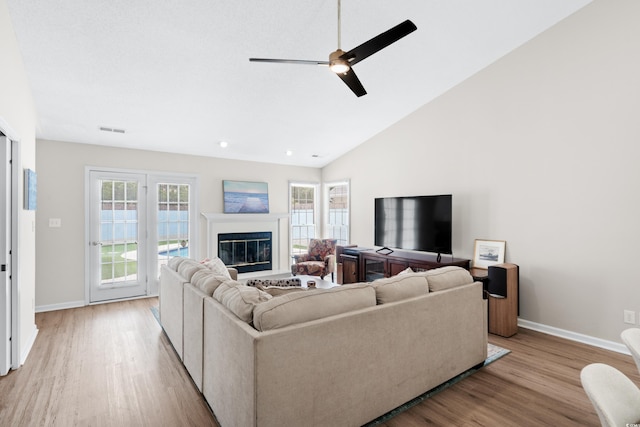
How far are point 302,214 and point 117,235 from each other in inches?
138

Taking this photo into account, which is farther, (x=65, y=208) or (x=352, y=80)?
(x=65, y=208)

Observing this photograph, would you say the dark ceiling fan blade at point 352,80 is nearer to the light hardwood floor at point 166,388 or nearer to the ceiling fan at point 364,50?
the ceiling fan at point 364,50

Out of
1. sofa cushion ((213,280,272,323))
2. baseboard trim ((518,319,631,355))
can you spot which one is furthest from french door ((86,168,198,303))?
baseboard trim ((518,319,631,355))

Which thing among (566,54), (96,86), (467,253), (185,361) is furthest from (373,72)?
(185,361)

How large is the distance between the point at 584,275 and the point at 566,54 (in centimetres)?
239

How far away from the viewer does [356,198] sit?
21.0ft

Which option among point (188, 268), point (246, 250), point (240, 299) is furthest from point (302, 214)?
point (240, 299)

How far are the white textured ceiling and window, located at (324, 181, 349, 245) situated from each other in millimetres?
1908

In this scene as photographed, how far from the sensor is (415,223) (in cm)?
478

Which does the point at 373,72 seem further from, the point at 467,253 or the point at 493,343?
the point at 493,343

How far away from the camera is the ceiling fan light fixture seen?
2.38 meters

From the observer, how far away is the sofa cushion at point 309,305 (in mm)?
1771

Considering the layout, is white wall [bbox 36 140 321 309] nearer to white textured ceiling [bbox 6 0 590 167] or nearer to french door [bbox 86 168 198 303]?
french door [bbox 86 168 198 303]

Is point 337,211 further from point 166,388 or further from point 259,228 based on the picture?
point 166,388
